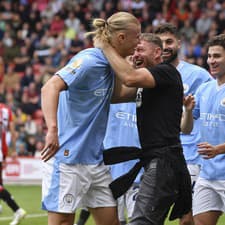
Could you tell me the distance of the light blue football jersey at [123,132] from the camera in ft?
28.9

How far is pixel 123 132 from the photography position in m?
8.84

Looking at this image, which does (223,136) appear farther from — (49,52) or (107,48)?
(49,52)

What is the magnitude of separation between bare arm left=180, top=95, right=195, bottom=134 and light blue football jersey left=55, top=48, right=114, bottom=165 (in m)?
0.75

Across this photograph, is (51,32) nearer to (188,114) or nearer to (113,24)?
(188,114)

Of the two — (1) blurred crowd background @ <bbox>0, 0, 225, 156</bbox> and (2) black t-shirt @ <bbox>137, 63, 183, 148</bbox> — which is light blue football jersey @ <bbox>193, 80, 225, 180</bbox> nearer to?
(2) black t-shirt @ <bbox>137, 63, 183, 148</bbox>

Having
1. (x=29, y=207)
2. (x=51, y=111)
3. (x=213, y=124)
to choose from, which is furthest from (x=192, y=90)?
(x=29, y=207)

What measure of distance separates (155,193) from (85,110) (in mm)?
936

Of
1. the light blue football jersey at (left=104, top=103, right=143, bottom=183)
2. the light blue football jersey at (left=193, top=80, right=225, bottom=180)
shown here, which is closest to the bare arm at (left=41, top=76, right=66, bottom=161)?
the light blue football jersey at (left=193, top=80, right=225, bottom=180)

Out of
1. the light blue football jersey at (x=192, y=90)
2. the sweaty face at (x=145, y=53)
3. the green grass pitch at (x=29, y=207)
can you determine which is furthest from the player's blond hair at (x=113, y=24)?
the green grass pitch at (x=29, y=207)

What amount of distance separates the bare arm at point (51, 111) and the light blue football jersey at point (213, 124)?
6.62ft

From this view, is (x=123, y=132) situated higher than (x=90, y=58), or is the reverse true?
(x=90, y=58)

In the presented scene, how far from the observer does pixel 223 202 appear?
25.7 ft

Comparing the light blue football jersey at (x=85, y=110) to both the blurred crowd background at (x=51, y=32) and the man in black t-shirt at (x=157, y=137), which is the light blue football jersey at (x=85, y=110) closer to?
the man in black t-shirt at (x=157, y=137)

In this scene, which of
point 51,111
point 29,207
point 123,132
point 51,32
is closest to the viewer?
point 51,111
